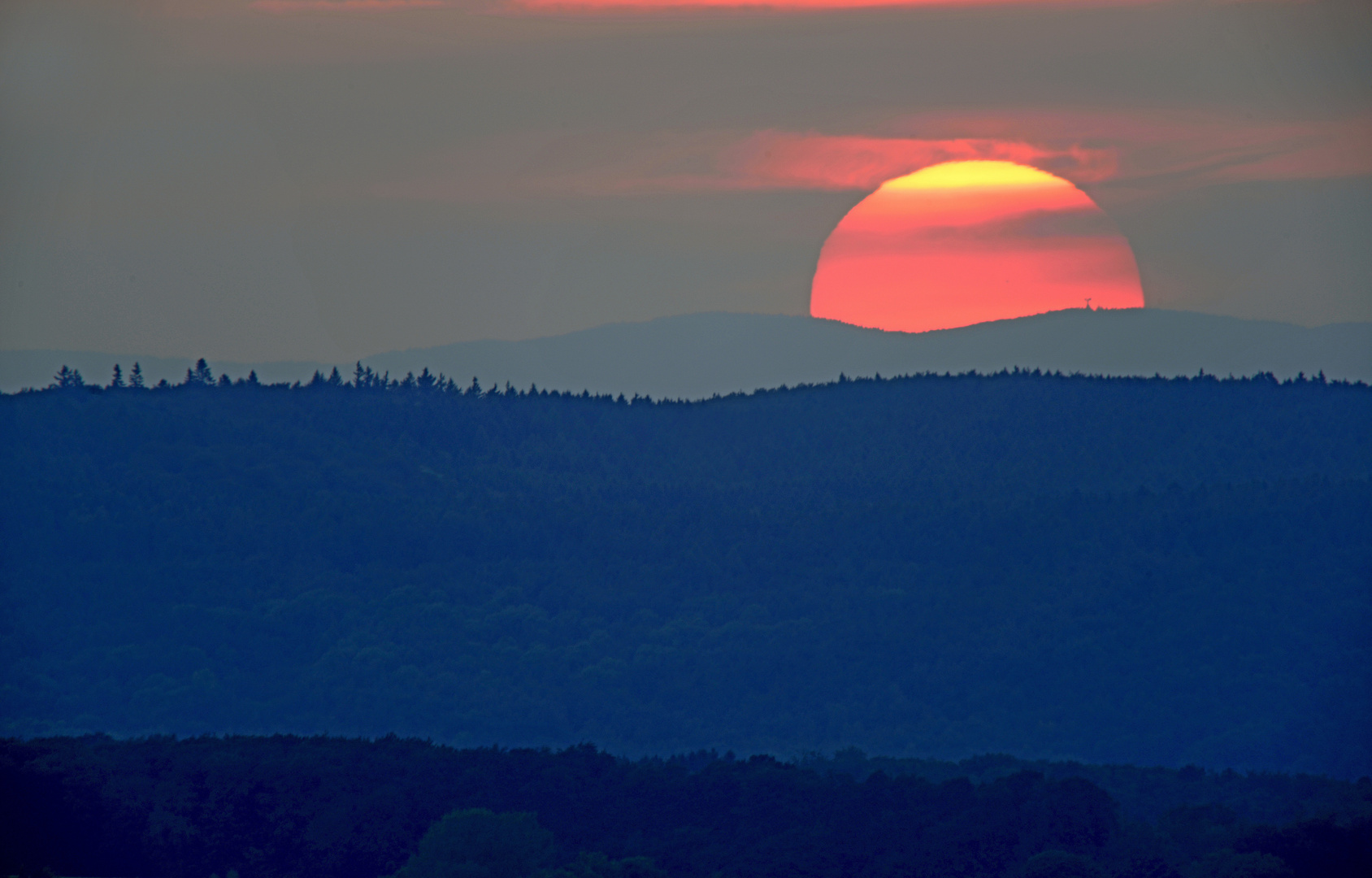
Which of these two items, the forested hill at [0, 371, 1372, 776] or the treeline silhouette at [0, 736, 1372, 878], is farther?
the forested hill at [0, 371, 1372, 776]

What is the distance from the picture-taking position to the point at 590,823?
88438 millimetres

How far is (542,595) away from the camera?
188125mm

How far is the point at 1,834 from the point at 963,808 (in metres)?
44.5

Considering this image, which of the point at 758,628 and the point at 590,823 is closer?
the point at 590,823

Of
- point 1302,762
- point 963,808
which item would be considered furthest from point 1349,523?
point 963,808

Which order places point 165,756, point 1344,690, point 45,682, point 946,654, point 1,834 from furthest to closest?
point 946,654 → point 45,682 → point 1344,690 → point 165,756 → point 1,834

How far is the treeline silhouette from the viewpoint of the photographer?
74.5 meters

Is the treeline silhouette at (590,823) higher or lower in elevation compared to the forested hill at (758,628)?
lower

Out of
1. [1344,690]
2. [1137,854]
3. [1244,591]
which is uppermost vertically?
[1244,591]

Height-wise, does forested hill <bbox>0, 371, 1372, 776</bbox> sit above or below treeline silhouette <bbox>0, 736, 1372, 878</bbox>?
above

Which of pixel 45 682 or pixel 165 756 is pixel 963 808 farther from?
pixel 45 682

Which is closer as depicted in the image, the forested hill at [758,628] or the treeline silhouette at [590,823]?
the treeline silhouette at [590,823]

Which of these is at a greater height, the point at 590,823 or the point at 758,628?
the point at 758,628

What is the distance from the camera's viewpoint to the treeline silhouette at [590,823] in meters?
74.5
